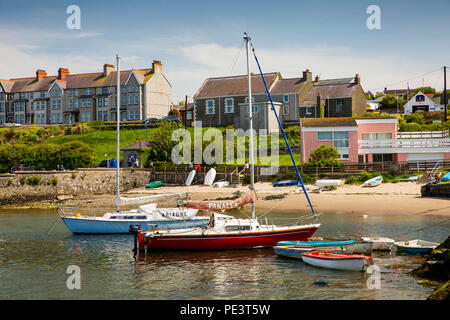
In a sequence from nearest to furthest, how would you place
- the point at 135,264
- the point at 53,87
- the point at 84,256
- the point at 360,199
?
the point at 135,264
the point at 84,256
the point at 360,199
the point at 53,87

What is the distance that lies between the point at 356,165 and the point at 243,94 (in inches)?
1366

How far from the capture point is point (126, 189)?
202 feet

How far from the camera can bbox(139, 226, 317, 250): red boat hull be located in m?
29.9

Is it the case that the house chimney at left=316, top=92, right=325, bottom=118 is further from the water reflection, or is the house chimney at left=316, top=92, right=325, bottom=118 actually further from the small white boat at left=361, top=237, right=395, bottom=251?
the small white boat at left=361, top=237, right=395, bottom=251

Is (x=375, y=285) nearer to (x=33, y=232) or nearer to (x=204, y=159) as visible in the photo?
(x=33, y=232)

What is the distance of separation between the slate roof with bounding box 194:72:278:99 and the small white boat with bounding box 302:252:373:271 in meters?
59.9

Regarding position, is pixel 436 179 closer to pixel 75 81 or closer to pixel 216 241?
pixel 216 241

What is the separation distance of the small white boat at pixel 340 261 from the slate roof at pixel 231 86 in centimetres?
5992

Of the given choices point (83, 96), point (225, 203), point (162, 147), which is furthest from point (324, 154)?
point (83, 96)

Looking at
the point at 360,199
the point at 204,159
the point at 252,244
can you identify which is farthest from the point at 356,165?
the point at 252,244

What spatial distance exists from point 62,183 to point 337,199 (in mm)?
32658

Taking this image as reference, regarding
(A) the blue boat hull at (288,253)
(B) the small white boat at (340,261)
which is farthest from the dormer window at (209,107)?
(B) the small white boat at (340,261)

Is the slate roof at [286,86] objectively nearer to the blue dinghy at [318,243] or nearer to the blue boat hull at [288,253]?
the blue dinghy at [318,243]

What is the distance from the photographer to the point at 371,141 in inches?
2323
